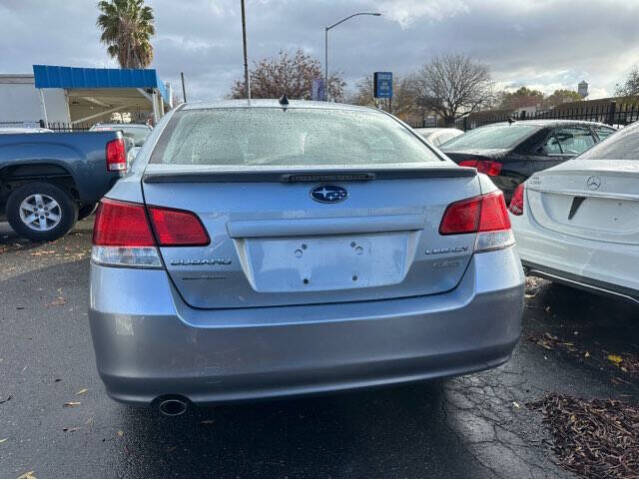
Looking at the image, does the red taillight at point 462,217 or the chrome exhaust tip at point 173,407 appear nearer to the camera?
the chrome exhaust tip at point 173,407

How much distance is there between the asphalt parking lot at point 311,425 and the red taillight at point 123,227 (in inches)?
40.1

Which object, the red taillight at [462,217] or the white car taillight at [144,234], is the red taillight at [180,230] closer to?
the white car taillight at [144,234]

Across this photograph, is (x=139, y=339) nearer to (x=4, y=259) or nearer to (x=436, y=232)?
(x=436, y=232)

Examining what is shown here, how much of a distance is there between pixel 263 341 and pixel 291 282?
0.80ft

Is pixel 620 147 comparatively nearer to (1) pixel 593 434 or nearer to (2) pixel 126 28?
(1) pixel 593 434

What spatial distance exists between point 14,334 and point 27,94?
29961mm

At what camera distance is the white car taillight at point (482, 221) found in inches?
81.5

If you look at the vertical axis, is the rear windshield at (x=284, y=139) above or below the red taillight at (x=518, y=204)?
above

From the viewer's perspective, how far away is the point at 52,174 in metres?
6.46

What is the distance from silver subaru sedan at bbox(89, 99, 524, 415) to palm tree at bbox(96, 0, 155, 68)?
3742cm

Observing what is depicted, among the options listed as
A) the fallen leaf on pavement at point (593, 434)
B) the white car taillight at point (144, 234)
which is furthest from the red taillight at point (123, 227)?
the fallen leaf on pavement at point (593, 434)

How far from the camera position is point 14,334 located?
362cm

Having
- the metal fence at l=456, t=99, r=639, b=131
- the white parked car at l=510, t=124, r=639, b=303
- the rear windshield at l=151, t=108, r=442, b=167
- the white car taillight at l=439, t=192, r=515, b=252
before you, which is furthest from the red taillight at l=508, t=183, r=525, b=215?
the metal fence at l=456, t=99, r=639, b=131

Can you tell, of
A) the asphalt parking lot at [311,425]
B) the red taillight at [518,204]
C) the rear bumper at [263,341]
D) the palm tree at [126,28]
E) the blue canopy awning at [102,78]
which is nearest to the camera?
the rear bumper at [263,341]
